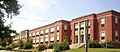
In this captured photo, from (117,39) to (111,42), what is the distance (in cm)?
403

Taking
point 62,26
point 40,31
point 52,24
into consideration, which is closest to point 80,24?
point 62,26

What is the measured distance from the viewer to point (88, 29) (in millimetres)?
56281

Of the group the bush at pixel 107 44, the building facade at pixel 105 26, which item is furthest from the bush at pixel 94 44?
the building facade at pixel 105 26

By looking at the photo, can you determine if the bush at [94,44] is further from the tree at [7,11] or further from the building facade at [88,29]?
the tree at [7,11]

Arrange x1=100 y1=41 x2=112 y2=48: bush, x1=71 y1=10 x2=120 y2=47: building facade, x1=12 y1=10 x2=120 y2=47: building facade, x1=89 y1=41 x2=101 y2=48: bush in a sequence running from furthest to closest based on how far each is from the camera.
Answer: x1=12 y1=10 x2=120 y2=47: building facade → x1=71 y1=10 x2=120 y2=47: building facade → x1=89 y1=41 x2=101 y2=48: bush → x1=100 y1=41 x2=112 y2=48: bush

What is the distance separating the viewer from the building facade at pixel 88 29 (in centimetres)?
5034

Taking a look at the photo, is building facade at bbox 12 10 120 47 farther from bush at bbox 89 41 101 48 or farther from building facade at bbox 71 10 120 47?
bush at bbox 89 41 101 48

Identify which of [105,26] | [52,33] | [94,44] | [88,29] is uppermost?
[105,26]

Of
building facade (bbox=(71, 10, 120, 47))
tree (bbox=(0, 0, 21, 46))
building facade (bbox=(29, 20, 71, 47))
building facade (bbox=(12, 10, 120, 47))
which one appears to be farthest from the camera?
building facade (bbox=(29, 20, 71, 47))

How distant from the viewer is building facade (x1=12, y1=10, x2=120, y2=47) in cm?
5034

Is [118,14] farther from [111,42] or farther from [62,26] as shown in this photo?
[62,26]

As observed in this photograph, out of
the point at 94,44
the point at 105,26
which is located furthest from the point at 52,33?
the point at 94,44


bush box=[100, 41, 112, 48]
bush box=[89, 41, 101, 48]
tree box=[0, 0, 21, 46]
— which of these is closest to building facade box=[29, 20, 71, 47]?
bush box=[89, 41, 101, 48]

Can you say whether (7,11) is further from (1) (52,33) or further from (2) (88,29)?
(1) (52,33)
